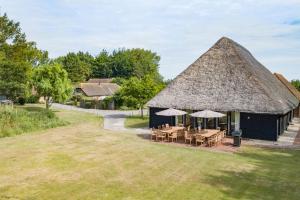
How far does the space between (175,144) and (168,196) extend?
11.3 m

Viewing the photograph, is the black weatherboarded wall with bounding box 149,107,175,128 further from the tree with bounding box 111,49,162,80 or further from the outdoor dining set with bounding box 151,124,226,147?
the tree with bounding box 111,49,162,80

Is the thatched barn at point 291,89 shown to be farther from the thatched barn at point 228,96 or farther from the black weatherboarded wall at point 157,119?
the black weatherboarded wall at point 157,119

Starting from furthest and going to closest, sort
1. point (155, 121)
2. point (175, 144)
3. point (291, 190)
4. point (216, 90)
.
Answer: point (155, 121) < point (216, 90) < point (175, 144) < point (291, 190)

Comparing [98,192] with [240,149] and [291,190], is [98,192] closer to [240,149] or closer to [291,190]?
[291,190]

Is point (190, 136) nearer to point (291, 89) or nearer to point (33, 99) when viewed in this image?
point (291, 89)

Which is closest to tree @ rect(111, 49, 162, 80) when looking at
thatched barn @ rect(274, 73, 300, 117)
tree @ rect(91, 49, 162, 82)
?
→ tree @ rect(91, 49, 162, 82)

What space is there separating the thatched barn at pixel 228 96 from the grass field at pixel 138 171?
374cm

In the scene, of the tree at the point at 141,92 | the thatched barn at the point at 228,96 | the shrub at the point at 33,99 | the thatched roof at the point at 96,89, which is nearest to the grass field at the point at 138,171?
the thatched barn at the point at 228,96

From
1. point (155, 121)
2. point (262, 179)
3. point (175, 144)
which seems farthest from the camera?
point (155, 121)

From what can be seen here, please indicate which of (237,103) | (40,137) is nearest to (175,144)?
(237,103)

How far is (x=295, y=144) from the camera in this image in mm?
24641

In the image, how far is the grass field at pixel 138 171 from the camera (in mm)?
13446

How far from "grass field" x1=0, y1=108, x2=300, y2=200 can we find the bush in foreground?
10.0 ft

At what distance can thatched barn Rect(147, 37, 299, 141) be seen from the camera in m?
25.9
